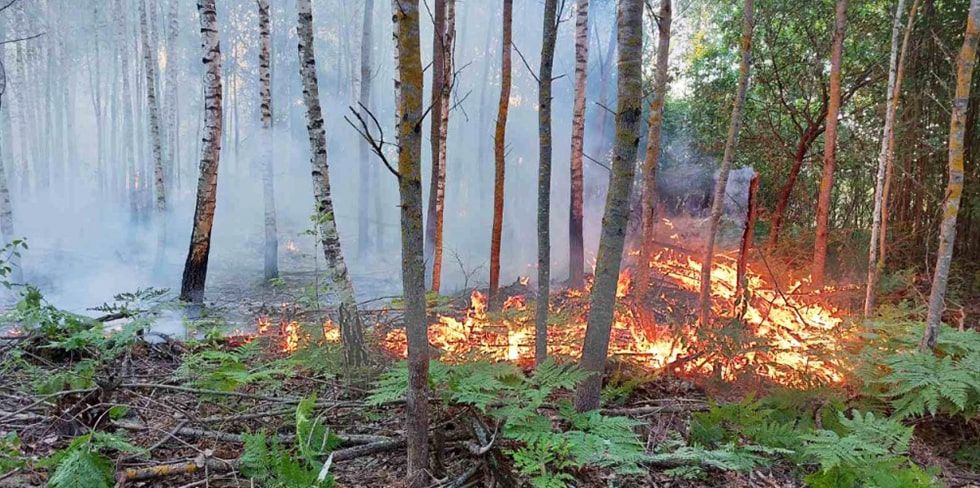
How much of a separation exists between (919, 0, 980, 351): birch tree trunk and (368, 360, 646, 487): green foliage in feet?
9.04

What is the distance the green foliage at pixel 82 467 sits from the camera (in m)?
2.15

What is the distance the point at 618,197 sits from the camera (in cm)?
299

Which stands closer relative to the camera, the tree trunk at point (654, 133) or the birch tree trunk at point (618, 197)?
the birch tree trunk at point (618, 197)

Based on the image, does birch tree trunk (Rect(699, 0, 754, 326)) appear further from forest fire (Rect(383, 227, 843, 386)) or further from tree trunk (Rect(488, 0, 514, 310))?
tree trunk (Rect(488, 0, 514, 310))

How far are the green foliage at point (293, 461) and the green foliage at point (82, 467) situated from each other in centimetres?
56

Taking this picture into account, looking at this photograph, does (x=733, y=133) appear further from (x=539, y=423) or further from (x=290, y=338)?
(x=290, y=338)

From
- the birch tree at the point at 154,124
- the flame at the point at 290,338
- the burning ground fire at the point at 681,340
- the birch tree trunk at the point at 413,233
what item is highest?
the birch tree at the point at 154,124

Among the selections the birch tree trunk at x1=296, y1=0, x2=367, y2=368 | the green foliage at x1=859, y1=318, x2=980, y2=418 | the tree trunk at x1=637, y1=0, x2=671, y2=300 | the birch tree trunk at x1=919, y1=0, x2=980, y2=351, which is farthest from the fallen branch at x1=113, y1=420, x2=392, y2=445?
the tree trunk at x1=637, y1=0, x2=671, y2=300

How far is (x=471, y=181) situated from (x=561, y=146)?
1198 cm

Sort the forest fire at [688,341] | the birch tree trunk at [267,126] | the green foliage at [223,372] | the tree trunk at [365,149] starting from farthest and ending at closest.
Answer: the tree trunk at [365,149] < the birch tree trunk at [267,126] < the forest fire at [688,341] < the green foliage at [223,372]

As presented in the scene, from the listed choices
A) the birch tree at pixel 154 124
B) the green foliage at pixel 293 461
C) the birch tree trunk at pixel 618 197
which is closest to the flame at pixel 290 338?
the green foliage at pixel 293 461

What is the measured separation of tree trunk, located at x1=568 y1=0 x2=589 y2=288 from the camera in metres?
8.87

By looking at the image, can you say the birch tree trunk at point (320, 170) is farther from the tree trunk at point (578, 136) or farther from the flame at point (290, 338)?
the tree trunk at point (578, 136)

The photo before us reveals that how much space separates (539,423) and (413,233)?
115cm
